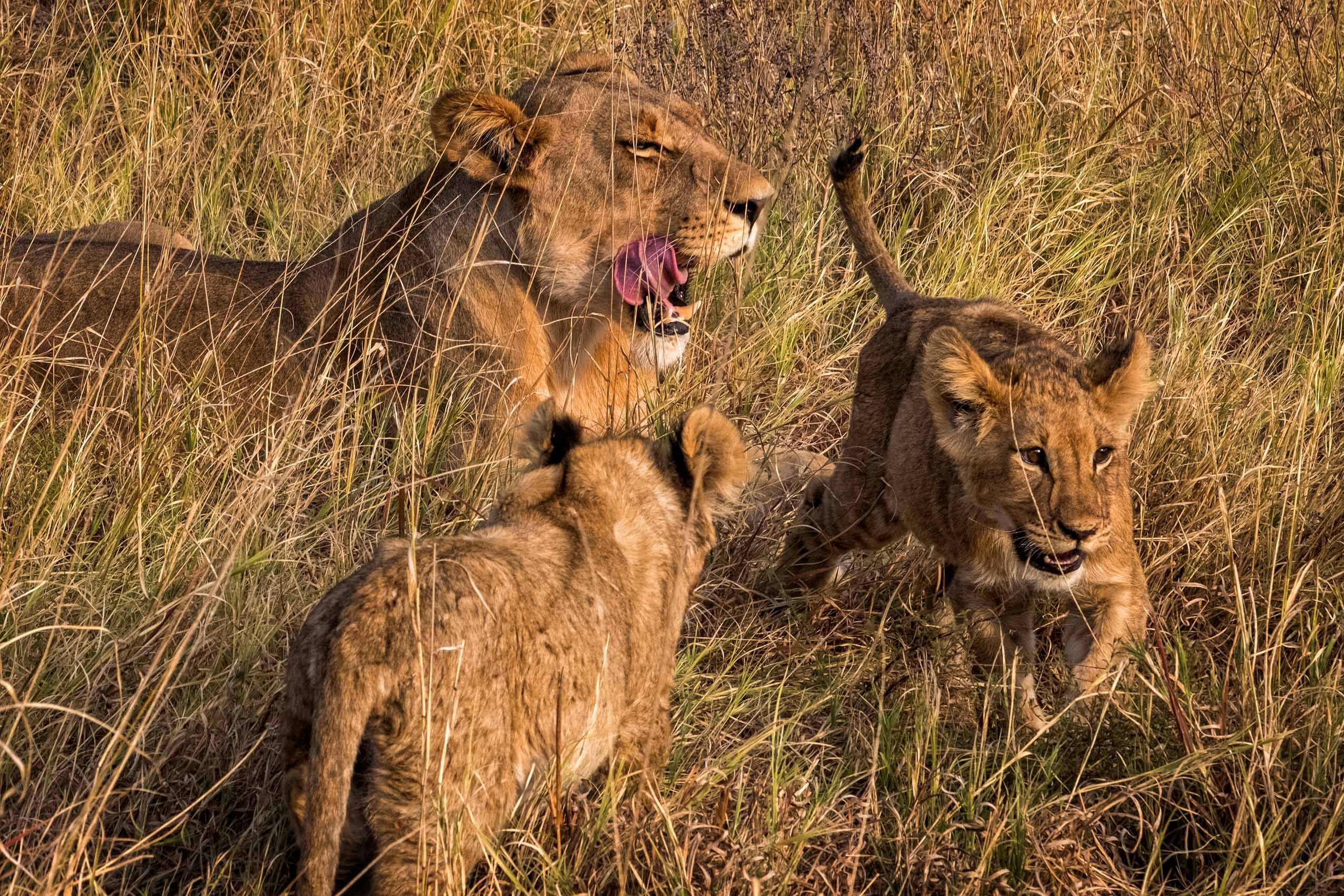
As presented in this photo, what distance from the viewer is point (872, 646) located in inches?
148

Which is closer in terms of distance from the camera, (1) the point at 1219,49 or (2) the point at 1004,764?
(2) the point at 1004,764

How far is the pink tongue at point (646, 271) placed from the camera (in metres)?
4.39

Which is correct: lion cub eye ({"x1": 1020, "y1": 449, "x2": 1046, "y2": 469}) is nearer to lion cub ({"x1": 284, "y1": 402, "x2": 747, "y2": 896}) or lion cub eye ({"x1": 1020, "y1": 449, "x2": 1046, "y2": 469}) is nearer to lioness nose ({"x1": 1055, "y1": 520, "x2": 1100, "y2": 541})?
lioness nose ({"x1": 1055, "y1": 520, "x2": 1100, "y2": 541})

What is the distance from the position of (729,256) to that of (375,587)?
236 centimetres

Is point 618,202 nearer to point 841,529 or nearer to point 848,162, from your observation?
point 848,162

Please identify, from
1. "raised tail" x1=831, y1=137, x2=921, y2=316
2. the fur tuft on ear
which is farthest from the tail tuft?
the fur tuft on ear

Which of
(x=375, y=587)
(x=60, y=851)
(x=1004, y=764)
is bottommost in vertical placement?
(x=1004, y=764)

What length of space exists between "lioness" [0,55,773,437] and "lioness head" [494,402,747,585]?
1173mm

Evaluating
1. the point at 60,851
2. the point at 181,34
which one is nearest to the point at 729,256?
the point at 60,851

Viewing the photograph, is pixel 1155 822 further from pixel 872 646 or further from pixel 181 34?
pixel 181 34

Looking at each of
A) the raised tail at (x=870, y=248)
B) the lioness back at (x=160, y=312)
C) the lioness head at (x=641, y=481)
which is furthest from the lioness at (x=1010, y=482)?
the lioness back at (x=160, y=312)

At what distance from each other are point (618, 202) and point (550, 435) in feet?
5.06

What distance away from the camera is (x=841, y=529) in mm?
4348

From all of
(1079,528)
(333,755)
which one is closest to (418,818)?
(333,755)
